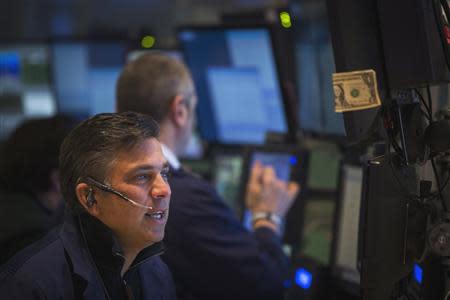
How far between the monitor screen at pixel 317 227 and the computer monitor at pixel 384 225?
120 centimetres

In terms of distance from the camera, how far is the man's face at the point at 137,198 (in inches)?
65.8

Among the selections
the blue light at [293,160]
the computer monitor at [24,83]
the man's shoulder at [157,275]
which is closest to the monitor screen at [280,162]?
the blue light at [293,160]

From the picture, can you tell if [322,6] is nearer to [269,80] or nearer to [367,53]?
[269,80]

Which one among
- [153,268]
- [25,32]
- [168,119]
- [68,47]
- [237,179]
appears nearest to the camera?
[153,268]

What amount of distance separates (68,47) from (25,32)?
3.39 m

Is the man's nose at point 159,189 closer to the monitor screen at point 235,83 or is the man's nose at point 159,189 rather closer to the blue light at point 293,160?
the blue light at point 293,160

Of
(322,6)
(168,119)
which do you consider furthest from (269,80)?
(168,119)

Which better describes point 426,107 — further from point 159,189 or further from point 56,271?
point 56,271

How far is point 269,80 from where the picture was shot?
3.05 m

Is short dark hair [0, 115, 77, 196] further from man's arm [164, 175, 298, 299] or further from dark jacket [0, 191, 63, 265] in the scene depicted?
man's arm [164, 175, 298, 299]

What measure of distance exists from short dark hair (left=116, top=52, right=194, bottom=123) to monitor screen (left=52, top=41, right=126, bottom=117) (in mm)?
1252

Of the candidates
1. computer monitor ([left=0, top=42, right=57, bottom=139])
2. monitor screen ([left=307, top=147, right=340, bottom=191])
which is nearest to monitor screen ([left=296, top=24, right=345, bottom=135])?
monitor screen ([left=307, top=147, right=340, bottom=191])

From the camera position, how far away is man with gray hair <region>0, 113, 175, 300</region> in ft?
5.37

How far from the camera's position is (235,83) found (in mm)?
3174
